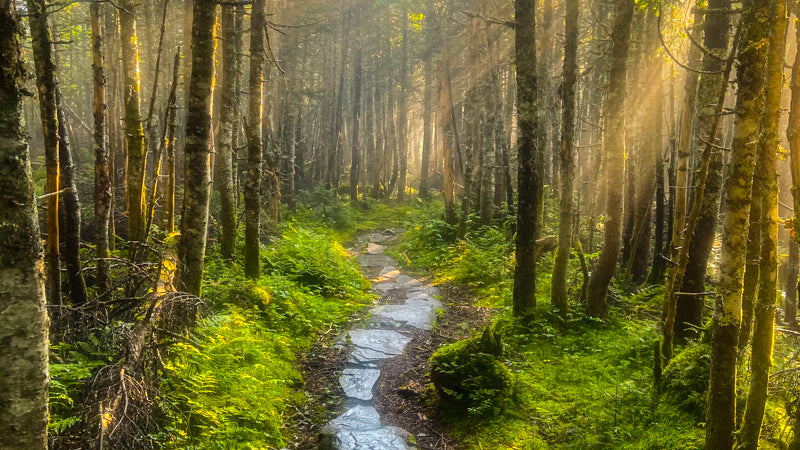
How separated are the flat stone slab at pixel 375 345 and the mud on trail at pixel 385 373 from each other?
17mm

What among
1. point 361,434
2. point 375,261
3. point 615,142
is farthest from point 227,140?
point 615,142

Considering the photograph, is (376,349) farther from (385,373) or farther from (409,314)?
(409,314)

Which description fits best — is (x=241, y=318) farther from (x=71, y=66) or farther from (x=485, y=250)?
(x=71, y=66)

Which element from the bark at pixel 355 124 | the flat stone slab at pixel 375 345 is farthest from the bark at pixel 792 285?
the bark at pixel 355 124

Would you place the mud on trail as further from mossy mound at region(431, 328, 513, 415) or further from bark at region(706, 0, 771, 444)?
bark at region(706, 0, 771, 444)

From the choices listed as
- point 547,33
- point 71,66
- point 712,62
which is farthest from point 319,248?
point 71,66

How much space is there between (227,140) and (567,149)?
7115 millimetres

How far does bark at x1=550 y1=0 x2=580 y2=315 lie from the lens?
27.7 feet

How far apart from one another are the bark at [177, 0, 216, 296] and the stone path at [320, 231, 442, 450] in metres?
2.66

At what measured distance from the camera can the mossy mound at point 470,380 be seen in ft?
20.0

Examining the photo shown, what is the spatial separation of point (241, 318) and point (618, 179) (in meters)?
6.81

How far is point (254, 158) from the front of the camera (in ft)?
32.3

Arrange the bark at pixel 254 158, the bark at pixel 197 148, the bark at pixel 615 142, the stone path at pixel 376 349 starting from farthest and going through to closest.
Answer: the bark at pixel 254 158, the bark at pixel 615 142, the bark at pixel 197 148, the stone path at pixel 376 349

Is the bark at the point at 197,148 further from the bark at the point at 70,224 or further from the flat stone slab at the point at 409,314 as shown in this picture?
the flat stone slab at the point at 409,314
